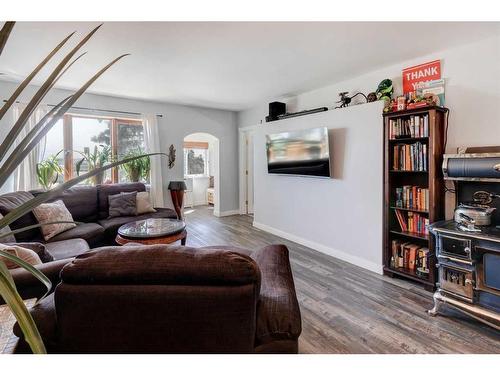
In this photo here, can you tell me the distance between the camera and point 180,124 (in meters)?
5.52

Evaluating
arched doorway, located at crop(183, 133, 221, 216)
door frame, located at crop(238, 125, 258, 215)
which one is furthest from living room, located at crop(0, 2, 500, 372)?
arched doorway, located at crop(183, 133, 221, 216)

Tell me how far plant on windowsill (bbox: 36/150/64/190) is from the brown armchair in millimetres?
3766

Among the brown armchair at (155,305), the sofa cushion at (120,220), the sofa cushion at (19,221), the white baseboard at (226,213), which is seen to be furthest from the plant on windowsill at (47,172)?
the brown armchair at (155,305)

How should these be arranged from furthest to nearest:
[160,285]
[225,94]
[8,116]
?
[225,94] → [8,116] → [160,285]

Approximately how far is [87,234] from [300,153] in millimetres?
2992

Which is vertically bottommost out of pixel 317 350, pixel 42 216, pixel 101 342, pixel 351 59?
pixel 317 350

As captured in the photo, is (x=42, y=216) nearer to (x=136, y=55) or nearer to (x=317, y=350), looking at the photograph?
(x=136, y=55)

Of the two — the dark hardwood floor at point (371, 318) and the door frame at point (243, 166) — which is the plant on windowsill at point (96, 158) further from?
the dark hardwood floor at point (371, 318)

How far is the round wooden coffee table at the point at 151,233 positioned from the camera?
8.81 feet

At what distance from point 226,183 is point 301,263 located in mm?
3286

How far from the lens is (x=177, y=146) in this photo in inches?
217

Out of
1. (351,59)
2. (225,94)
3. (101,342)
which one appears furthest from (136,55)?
(101,342)

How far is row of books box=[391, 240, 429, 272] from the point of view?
2.77 m

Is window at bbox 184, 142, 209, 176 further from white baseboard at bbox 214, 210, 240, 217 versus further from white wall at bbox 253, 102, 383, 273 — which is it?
white wall at bbox 253, 102, 383, 273
